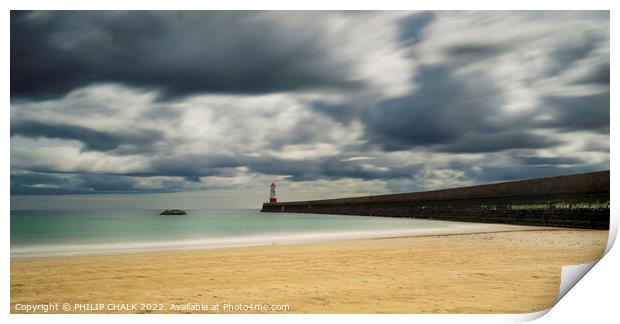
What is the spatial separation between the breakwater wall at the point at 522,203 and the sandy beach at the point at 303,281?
1160 millimetres

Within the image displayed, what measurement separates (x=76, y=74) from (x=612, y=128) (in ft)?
18.5

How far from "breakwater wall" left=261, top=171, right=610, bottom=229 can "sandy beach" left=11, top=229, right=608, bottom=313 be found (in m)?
1.16

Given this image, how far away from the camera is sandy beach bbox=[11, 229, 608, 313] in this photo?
12.4ft

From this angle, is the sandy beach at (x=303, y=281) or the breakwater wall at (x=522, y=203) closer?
the sandy beach at (x=303, y=281)

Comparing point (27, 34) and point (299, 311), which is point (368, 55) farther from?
point (27, 34)

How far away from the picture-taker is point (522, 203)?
37.9 ft

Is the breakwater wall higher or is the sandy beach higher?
the breakwater wall

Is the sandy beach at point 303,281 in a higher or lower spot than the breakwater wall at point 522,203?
lower

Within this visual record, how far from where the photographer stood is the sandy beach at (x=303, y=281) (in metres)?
3.78

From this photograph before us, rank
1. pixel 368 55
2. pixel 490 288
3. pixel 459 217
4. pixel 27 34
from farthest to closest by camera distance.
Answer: pixel 459 217, pixel 368 55, pixel 27 34, pixel 490 288

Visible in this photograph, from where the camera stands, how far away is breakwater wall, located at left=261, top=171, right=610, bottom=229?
21.8 ft

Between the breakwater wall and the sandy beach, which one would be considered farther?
the breakwater wall

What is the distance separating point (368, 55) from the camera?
5.04 metres
